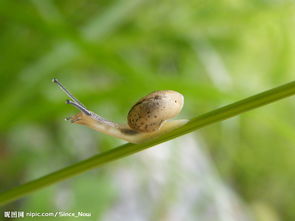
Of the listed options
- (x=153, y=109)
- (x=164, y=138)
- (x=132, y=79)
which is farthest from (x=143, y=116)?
(x=132, y=79)

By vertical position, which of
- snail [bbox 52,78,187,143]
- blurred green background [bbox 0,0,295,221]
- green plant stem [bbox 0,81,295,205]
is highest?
blurred green background [bbox 0,0,295,221]

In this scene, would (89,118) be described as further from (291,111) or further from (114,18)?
(291,111)

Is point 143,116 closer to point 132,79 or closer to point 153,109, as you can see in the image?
point 153,109

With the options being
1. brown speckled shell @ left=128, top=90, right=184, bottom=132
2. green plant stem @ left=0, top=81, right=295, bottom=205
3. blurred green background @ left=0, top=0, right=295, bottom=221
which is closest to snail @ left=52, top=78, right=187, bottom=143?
brown speckled shell @ left=128, top=90, right=184, bottom=132

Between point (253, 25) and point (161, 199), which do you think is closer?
point (161, 199)

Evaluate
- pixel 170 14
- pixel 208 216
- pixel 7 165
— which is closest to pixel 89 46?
pixel 7 165

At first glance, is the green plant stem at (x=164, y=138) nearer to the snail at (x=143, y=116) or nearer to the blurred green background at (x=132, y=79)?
the snail at (x=143, y=116)

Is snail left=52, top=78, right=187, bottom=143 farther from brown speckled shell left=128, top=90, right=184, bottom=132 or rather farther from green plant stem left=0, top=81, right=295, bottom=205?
green plant stem left=0, top=81, right=295, bottom=205

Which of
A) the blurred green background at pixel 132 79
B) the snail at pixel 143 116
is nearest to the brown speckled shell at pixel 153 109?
the snail at pixel 143 116
